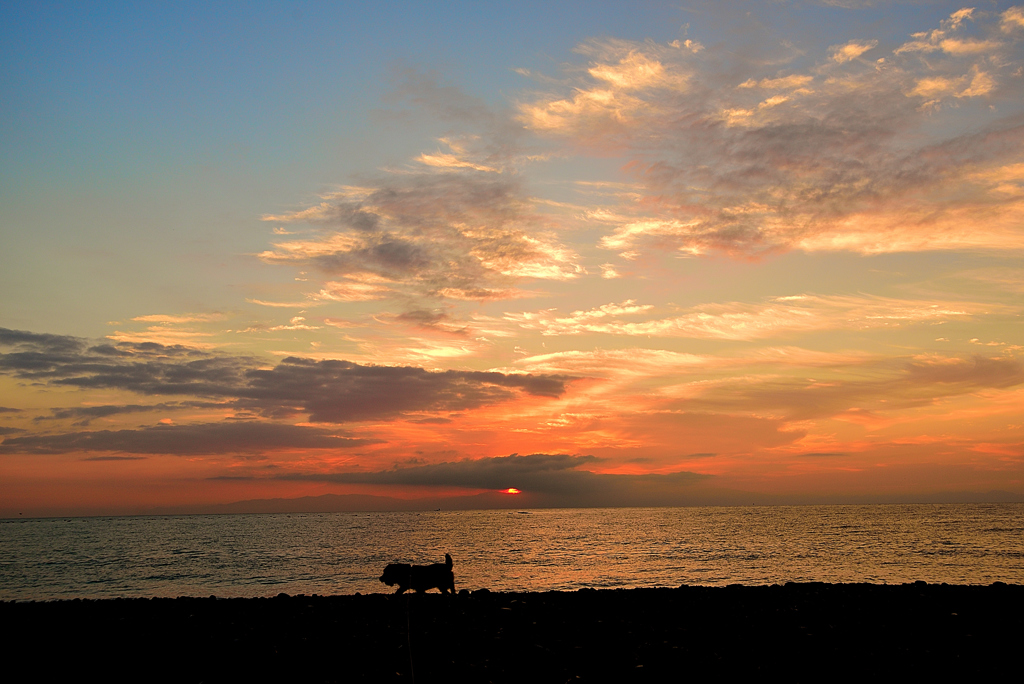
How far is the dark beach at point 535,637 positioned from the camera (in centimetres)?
1470

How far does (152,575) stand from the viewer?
51.6 meters

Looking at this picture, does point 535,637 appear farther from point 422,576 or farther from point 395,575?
point 422,576

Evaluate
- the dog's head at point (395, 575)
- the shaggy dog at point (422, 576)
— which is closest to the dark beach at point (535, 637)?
the shaggy dog at point (422, 576)

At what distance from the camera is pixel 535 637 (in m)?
17.1

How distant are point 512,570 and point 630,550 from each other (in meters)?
21.8

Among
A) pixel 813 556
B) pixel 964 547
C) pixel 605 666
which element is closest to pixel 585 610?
pixel 605 666

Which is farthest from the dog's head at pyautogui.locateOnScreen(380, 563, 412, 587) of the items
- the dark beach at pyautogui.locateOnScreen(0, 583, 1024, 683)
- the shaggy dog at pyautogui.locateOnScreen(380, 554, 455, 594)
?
the dark beach at pyautogui.locateOnScreen(0, 583, 1024, 683)

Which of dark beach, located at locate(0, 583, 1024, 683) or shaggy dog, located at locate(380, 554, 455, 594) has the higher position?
shaggy dog, located at locate(380, 554, 455, 594)

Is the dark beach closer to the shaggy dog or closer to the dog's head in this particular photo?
the shaggy dog

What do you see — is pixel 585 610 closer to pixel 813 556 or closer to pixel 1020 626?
pixel 1020 626

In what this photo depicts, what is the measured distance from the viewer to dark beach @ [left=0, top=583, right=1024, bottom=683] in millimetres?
14703

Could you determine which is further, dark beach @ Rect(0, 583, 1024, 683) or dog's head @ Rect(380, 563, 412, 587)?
dog's head @ Rect(380, 563, 412, 587)

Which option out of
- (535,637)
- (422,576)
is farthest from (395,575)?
(535,637)

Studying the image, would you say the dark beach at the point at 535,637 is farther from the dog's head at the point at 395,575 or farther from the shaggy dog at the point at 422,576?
the dog's head at the point at 395,575
